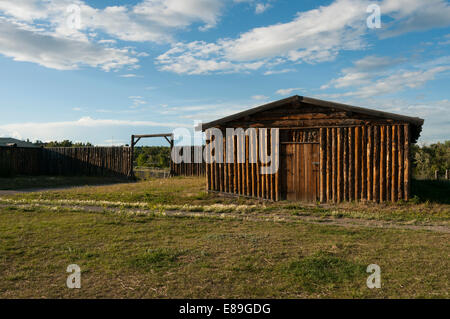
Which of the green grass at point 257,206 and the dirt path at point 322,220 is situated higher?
→ the green grass at point 257,206

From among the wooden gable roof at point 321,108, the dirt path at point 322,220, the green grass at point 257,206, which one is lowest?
the dirt path at point 322,220

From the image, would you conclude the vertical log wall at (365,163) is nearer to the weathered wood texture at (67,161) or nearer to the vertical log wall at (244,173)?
the vertical log wall at (244,173)

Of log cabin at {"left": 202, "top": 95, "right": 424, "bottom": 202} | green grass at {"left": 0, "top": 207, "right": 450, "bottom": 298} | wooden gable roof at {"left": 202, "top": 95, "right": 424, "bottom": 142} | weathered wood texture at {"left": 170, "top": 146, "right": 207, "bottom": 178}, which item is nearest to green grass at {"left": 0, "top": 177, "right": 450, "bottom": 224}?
log cabin at {"left": 202, "top": 95, "right": 424, "bottom": 202}

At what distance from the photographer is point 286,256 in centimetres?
638

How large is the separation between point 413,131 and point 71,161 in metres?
24.9

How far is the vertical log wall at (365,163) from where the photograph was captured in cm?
1235

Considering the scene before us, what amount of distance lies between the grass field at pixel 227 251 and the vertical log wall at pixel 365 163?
720mm

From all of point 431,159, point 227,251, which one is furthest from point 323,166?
point 431,159

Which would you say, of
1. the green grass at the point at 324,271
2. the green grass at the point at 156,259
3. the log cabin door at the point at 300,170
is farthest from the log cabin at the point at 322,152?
the green grass at the point at 156,259

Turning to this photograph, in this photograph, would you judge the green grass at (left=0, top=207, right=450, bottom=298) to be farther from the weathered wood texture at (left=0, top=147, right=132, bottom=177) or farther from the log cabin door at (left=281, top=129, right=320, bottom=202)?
the weathered wood texture at (left=0, top=147, right=132, bottom=177)

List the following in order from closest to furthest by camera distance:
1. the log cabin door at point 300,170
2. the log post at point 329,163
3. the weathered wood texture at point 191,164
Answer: the log post at point 329,163, the log cabin door at point 300,170, the weathered wood texture at point 191,164
